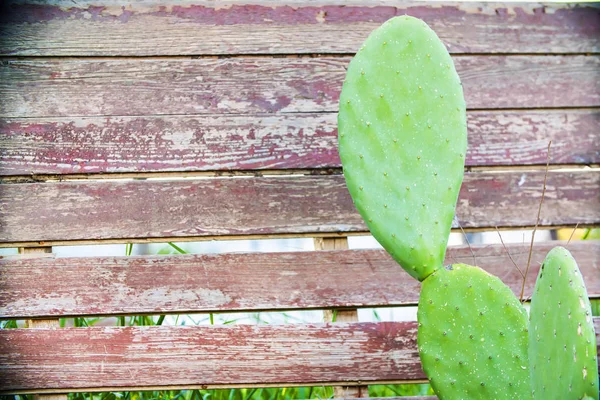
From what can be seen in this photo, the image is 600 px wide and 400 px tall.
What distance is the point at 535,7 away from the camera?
1702mm

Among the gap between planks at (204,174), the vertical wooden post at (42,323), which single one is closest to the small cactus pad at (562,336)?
the gap between planks at (204,174)

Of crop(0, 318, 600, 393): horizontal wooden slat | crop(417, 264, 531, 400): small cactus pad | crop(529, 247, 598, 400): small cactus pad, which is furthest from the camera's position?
crop(0, 318, 600, 393): horizontal wooden slat

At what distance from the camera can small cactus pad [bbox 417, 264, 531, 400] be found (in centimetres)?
113

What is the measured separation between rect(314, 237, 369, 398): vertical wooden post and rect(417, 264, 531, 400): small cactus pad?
0.41 meters

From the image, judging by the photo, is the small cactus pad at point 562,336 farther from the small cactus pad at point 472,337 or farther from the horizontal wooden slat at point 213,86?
the horizontal wooden slat at point 213,86

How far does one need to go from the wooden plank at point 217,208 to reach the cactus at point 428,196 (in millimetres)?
348

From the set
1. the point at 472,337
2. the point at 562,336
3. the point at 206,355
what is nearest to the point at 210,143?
the point at 206,355

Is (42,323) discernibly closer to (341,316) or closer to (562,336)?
(341,316)

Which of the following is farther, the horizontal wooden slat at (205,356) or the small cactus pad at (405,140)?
the horizontal wooden slat at (205,356)

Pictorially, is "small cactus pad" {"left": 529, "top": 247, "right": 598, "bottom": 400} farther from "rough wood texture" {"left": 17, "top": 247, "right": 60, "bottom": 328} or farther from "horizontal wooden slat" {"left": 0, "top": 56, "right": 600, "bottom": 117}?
"rough wood texture" {"left": 17, "top": 247, "right": 60, "bottom": 328}

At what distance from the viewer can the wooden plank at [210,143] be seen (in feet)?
5.13

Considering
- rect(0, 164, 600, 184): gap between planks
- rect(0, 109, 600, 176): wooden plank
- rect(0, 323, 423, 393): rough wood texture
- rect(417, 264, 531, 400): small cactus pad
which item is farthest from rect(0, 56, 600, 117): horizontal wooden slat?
rect(417, 264, 531, 400): small cactus pad

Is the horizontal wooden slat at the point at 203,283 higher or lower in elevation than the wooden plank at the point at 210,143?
lower

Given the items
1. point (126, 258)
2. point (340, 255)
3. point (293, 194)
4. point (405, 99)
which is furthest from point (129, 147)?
point (405, 99)
